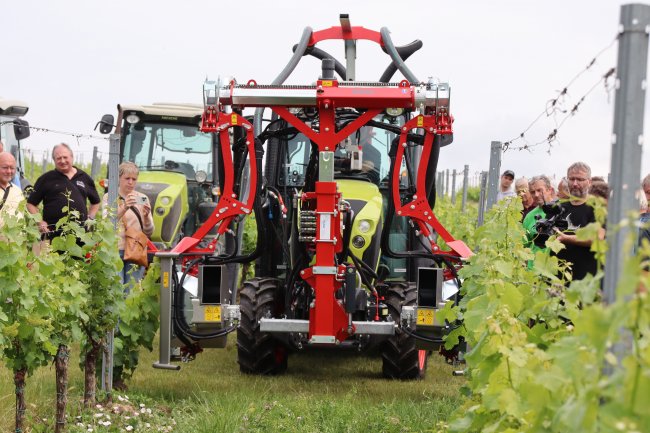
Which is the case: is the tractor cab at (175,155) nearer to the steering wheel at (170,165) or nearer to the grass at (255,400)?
the steering wheel at (170,165)

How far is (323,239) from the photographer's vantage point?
6387 mm

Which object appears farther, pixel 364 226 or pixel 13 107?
pixel 13 107

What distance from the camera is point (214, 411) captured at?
19.2 ft

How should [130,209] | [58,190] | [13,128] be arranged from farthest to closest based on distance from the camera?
[13,128]
[130,209]
[58,190]

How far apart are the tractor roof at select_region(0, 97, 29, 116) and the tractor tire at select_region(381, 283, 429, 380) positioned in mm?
7179

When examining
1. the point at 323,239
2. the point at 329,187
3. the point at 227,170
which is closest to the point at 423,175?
the point at 329,187

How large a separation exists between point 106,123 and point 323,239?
5.02 m

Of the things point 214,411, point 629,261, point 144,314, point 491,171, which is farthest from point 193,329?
point 629,261

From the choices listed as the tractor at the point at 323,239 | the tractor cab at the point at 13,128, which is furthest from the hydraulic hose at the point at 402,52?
the tractor cab at the point at 13,128

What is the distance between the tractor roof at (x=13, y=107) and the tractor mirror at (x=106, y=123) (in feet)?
8.25

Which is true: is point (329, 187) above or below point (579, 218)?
above

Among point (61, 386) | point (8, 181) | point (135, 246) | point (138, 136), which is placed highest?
point (138, 136)

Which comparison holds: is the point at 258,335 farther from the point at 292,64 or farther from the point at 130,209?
the point at 292,64

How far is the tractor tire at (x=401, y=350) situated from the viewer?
690cm
